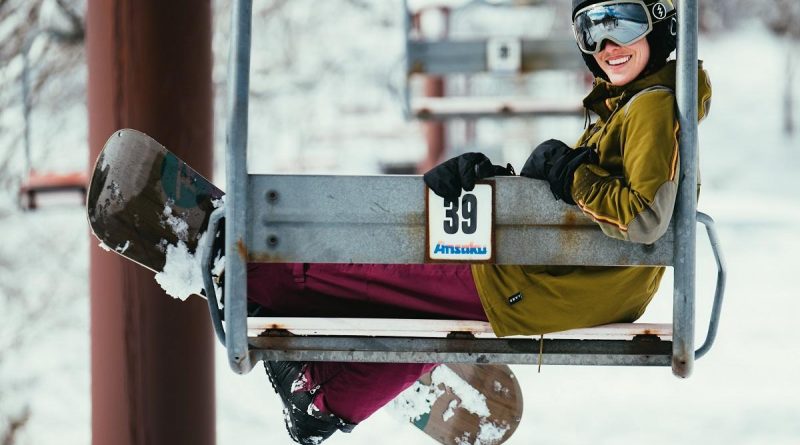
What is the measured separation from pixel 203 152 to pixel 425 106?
324 centimetres

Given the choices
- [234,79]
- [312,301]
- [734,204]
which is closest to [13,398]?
[312,301]

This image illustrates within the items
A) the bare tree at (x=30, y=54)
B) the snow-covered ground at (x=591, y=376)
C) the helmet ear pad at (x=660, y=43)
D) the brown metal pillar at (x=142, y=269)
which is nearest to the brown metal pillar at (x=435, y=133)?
the snow-covered ground at (x=591, y=376)

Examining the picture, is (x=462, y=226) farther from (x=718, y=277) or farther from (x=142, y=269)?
(x=142, y=269)

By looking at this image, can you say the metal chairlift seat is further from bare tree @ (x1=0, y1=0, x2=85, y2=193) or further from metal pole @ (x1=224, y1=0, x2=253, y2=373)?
bare tree @ (x1=0, y1=0, x2=85, y2=193)

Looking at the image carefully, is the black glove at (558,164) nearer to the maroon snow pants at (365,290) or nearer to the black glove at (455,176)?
the black glove at (455,176)

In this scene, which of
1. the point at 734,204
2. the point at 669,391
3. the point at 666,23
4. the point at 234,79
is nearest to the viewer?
the point at 234,79

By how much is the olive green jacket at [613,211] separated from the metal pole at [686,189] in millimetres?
37

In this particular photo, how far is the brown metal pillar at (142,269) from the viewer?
3.26 m

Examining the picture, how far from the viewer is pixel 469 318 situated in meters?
2.45

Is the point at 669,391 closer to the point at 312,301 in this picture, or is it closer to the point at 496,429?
the point at 496,429

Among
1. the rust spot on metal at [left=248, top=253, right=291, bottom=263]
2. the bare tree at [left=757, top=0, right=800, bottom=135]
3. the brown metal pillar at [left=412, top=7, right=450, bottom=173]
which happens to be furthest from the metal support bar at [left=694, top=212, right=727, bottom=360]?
the bare tree at [left=757, top=0, right=800, bottom=135]

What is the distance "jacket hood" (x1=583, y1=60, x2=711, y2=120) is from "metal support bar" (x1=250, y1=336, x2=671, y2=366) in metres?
0.52

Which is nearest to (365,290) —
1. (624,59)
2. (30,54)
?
(624,59)

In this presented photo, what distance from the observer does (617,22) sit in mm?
2352
